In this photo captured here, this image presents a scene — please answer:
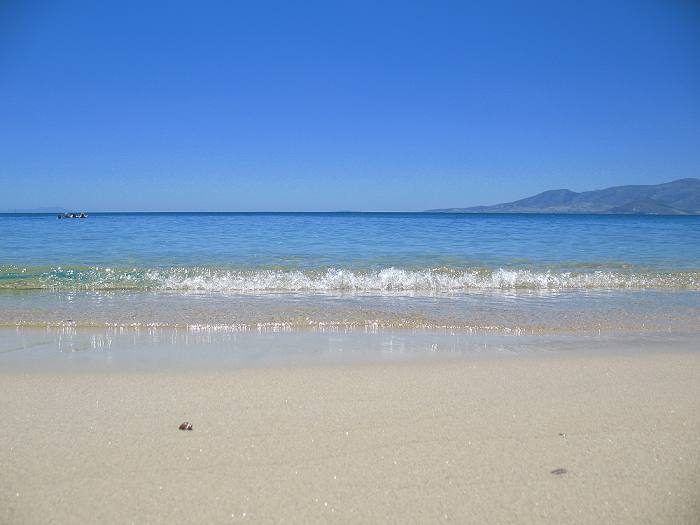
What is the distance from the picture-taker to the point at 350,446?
10.4 ft

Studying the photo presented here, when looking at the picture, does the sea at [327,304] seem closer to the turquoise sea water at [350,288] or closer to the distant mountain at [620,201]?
the turquoise sea water at [350,288]

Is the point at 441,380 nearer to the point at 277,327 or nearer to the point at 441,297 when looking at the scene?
the point at 277,327

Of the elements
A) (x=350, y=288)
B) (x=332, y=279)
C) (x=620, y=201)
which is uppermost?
(x=620, y=201)

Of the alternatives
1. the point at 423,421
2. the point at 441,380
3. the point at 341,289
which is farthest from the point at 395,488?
the point at 341,289

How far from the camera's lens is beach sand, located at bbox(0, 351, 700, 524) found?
2531 millimetres

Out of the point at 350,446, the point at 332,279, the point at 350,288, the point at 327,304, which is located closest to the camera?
the point at 350,446

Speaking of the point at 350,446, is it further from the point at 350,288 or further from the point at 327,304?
the point at 350,288

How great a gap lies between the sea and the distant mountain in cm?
12054

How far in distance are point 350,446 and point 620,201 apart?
166 meters

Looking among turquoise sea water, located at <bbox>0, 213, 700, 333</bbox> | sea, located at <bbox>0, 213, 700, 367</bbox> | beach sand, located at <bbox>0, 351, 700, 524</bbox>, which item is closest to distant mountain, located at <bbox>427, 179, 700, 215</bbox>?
turquoise sea water, located at <bbox>0, 213, 700, 333</bbox>

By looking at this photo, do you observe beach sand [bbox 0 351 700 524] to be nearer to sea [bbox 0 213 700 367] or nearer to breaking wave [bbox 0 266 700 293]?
sea [bbox 0 213 700 367]

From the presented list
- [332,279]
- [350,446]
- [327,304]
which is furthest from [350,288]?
[350,446]

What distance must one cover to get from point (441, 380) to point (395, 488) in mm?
1922

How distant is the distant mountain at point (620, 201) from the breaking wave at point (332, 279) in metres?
120
